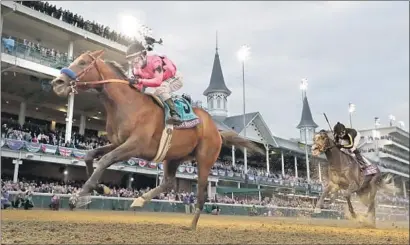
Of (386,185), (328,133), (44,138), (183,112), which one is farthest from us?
(44,138)

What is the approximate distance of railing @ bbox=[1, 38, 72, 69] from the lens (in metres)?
24.8

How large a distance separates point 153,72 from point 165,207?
55.3 feet

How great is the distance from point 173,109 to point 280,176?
2376cm

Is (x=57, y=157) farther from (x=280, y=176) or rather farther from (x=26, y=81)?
(x=280, y=176)

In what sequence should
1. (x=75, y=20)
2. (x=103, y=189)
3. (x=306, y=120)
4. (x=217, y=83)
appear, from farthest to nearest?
(x=306, y=120) → (x=217, y=83) → (x=75, y=20) → (x=103, y=189)

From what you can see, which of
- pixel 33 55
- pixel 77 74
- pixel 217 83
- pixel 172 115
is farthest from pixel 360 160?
pixel 217 83

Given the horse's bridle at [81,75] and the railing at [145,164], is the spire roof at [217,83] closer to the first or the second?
the railing at [145,164]

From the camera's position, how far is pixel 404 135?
84.3m

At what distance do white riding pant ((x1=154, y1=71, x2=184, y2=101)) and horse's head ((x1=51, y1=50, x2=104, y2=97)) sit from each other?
95cm

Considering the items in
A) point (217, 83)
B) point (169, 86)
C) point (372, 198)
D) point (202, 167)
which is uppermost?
point (217, 83)

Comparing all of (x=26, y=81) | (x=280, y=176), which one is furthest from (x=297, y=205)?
(x=26, y=81)

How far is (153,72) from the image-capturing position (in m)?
6.30

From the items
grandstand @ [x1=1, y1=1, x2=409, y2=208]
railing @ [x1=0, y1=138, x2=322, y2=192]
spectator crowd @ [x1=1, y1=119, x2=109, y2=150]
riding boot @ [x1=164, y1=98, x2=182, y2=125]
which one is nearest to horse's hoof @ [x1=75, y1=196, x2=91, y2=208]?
riding boot @ [x1=164, y1=98, x2=182, y2=125]

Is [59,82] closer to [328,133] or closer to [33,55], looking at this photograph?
[328,133]
